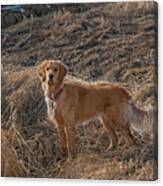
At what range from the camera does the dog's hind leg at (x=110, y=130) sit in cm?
262

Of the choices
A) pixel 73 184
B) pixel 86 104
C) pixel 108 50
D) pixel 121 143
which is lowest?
pixel 73 184

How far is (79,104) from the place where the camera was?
2654 mm

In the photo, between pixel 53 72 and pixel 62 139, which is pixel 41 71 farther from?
pixel 62 139

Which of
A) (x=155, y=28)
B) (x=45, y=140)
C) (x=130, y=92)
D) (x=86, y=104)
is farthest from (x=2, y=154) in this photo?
(x=155, y=28)

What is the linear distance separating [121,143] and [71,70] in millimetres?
364

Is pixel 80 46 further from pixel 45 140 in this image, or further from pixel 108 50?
pixel 45 140

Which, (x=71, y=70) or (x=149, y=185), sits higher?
(x=71, y=70)

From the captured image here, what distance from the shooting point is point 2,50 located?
273cm

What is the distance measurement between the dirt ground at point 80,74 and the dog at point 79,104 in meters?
0.03

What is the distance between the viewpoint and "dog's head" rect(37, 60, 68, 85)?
8.67 feet

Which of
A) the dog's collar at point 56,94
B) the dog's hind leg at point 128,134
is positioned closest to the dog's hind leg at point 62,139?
the dog's collar at point 56,94

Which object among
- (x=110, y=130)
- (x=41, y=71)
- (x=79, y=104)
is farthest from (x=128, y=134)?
(x=41, y=71)

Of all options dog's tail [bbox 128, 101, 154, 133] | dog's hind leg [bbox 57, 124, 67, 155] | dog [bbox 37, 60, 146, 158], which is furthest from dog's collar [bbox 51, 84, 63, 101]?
dog's tail [bbox 128, 101, 154, 133]

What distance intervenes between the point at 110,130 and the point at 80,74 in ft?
0.86
